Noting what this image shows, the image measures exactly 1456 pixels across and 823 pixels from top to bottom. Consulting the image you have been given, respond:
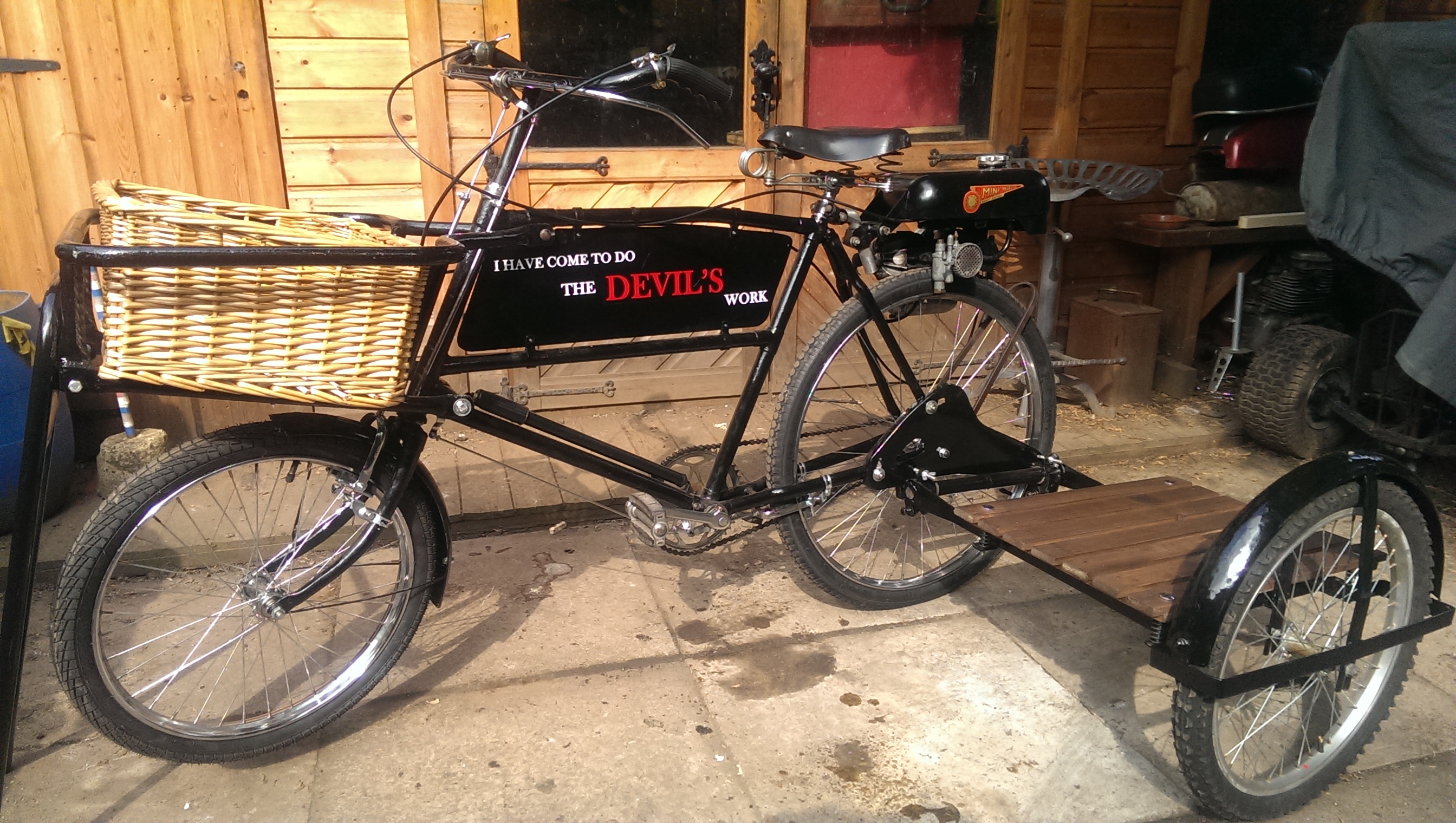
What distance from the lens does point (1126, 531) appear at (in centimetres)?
256

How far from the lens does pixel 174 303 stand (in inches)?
75.3

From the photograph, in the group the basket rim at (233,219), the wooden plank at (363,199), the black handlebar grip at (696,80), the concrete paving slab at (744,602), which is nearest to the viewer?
the basket rim at (233,219)

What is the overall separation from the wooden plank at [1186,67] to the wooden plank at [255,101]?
4.22 m

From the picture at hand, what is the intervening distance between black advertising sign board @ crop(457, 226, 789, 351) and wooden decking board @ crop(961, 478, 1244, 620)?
0.87 meters

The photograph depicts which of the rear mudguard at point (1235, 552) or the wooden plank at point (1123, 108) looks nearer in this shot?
the rear mudguard at point (1235, 552)

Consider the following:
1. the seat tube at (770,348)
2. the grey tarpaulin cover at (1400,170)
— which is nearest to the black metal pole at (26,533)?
the seat tube at (770,348)

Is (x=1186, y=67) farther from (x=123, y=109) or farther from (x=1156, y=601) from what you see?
(x=123, y=109)

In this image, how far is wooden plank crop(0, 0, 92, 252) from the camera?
3.55 m

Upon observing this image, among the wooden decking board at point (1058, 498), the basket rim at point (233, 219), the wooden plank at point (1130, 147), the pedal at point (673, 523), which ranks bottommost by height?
the pedal at point (673, 523)

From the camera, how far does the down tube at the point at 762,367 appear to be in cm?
278

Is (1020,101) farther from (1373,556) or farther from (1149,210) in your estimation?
(1373,556)

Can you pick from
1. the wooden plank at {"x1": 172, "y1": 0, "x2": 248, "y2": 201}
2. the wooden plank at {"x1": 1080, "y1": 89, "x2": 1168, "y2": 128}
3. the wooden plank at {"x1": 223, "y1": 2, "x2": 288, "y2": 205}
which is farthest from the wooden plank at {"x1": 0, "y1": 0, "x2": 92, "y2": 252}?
the wooden plank at {"x1": 1080, "y1": 89, "x2": 1168, "y2": 128}

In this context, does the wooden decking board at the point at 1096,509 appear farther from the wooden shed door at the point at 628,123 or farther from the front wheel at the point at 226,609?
the wooden shed door at the point at 628,123

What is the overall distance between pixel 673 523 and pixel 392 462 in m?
0.75
